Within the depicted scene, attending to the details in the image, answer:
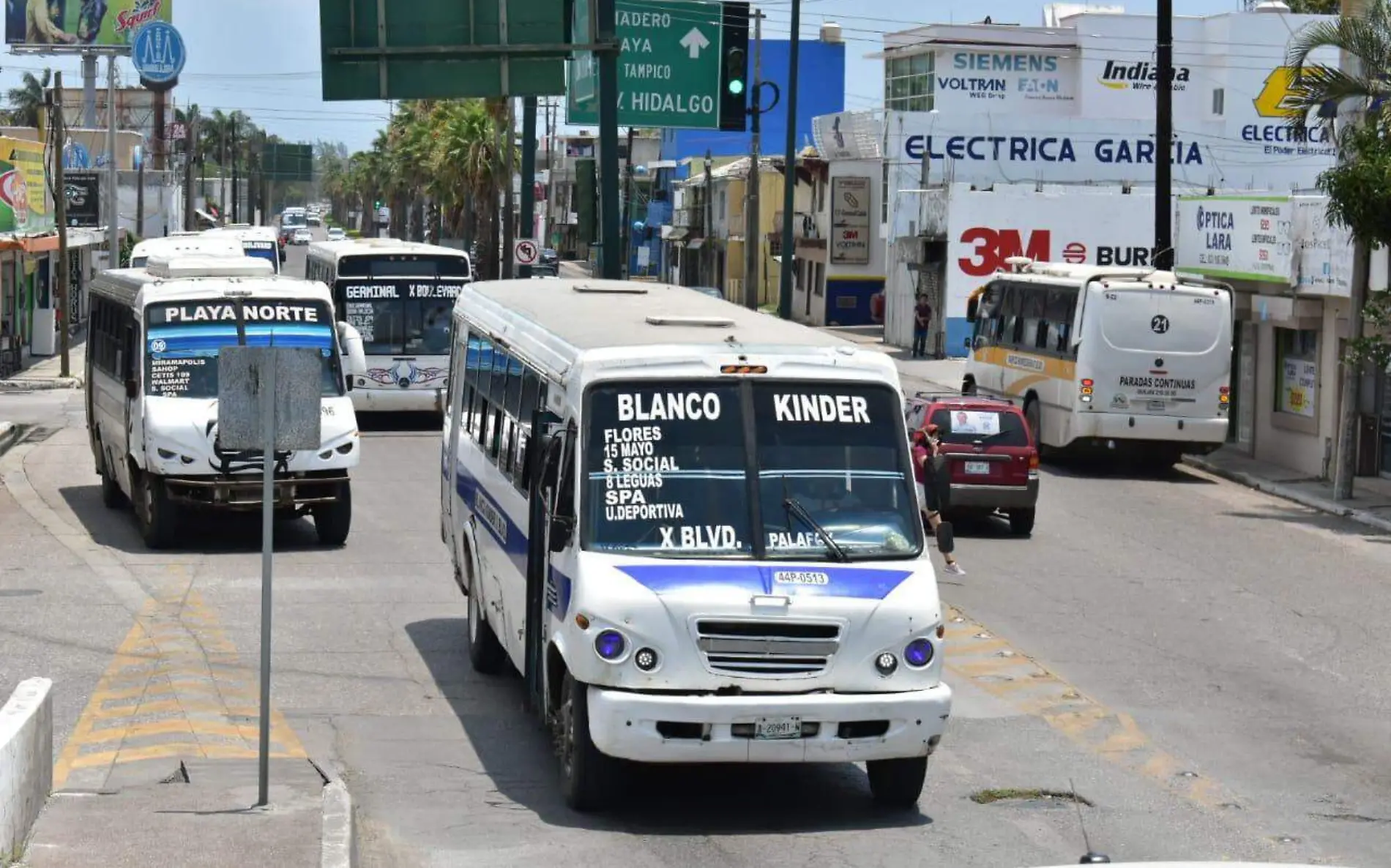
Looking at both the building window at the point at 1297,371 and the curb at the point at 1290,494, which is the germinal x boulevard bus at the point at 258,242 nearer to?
the curb at the point at 1290,494

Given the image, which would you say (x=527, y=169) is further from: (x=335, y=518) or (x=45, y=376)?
(x=335, y=518)

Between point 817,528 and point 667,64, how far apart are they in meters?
23.2

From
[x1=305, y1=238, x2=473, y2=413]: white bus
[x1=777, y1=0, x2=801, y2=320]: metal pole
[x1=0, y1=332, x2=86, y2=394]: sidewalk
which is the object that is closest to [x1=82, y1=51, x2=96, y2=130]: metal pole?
[x1=0, y1=332, x2=86, y2=394]: sidewalk

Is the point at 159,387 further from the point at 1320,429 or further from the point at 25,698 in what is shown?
the point at 1320,429

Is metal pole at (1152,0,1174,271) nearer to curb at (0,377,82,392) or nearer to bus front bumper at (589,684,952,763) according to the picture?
curb at (0,377,82,392)

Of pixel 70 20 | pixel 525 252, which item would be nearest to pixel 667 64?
pixel 525 252

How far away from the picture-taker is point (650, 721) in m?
10.1

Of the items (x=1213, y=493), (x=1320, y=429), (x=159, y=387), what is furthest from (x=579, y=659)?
(x=1320, y=429)

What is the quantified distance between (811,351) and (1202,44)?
60647mm

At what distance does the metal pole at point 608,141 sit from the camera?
2297cm

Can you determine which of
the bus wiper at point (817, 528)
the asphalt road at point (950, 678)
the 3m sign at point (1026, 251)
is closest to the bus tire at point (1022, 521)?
the asphalt road at point (950, 678)

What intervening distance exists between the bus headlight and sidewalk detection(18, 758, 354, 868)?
5.00 feet

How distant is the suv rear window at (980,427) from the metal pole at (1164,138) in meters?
10.2

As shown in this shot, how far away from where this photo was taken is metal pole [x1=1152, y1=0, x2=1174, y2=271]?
108 ft
